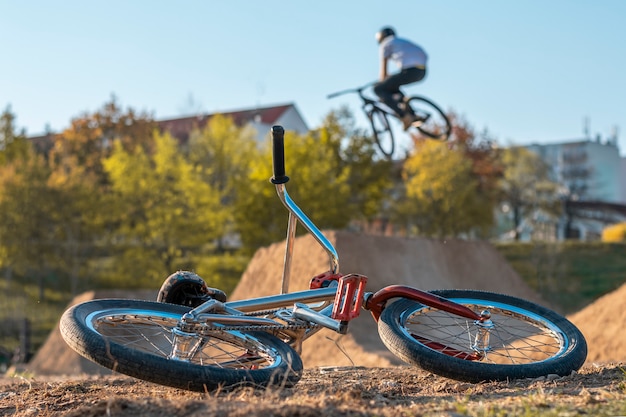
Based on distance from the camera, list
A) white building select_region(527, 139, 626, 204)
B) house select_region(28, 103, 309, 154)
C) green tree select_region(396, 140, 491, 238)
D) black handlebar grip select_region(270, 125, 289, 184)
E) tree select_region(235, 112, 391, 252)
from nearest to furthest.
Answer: black handlebar grip select_region(270, 125, 289, 184), tree select_region(235, 112, 391, 252), green tree select_region(396, 140, 491, 238), house select_region(28, 103, 309, 154), white building select_region(527, 139, 626, 204)

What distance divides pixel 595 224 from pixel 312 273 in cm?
5338

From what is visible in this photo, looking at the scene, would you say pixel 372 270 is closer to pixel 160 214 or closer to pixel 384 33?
pixel 384 33

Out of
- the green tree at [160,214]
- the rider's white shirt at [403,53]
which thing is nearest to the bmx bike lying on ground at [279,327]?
the rider's white shirt at [403,53]

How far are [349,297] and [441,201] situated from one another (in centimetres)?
3293

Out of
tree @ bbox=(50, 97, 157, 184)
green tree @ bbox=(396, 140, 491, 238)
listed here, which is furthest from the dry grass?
A: tree @ bbox=(50, 97, 157, 184)

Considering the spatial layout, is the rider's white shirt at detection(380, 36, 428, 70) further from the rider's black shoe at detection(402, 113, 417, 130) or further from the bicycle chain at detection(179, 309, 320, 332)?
the bicycle chain at detection(179, 309, 320, 332)

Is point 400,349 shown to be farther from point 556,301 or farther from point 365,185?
point 365,185

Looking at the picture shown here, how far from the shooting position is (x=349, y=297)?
468cm

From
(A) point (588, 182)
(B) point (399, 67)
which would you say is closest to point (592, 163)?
(A) point (588, 182)

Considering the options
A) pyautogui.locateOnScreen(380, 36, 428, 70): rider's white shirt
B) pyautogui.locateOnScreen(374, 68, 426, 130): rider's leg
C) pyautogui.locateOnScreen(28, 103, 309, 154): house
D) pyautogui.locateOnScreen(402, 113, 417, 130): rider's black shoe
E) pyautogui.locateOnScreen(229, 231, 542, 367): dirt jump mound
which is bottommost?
pyautogui.locateOnScreen(229, 231, 542, 367): dirt jump mound

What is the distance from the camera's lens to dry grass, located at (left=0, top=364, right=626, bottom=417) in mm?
3381

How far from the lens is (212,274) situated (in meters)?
33.2

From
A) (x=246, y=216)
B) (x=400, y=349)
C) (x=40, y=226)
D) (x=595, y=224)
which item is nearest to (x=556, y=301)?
(x=246, y=216)

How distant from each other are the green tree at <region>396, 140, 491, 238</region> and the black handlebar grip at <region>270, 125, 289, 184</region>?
31.9 m
